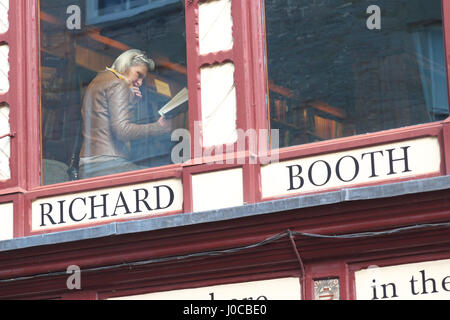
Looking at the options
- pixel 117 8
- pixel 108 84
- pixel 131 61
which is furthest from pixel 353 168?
pixel 117 8

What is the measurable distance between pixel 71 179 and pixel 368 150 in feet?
10.2

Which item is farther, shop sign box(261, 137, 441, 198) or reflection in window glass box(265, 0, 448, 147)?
reflection in window glass box(265, 0, 448, 147)

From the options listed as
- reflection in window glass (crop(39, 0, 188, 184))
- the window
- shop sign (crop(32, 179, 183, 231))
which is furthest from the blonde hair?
shop sign (crop(32, 179, 183, 231))

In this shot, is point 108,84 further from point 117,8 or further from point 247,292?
point 247,292

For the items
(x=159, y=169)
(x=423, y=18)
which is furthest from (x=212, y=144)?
(x=423, y=18)

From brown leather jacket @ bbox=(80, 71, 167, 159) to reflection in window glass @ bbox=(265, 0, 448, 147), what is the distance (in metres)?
1.51

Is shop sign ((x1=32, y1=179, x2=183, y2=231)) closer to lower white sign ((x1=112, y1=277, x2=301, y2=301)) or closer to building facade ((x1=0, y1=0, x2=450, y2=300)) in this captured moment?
building facade ((x1=0, y1=0, x2=450, y2=300))

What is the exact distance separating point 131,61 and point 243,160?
188cm

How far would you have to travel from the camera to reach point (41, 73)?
13898mm

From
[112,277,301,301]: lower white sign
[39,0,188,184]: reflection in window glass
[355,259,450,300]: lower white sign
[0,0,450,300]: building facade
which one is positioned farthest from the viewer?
[39,0,188,184]: reflection in window glass

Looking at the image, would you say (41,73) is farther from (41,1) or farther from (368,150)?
(368,150)

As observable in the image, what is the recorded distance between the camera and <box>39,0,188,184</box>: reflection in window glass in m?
13.3

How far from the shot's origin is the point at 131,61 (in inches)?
536
